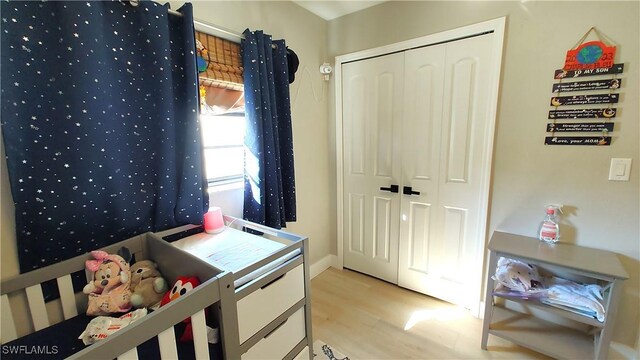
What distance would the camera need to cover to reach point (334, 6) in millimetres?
2143

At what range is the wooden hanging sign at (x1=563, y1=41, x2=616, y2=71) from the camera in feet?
4.62

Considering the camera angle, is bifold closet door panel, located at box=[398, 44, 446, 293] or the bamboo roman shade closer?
the bamboo roman shade

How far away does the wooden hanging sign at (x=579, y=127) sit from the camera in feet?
4.76

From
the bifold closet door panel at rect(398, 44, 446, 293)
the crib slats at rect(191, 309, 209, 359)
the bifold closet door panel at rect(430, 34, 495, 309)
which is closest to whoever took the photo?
the crib slats at rect(191, 309, 209, 359)

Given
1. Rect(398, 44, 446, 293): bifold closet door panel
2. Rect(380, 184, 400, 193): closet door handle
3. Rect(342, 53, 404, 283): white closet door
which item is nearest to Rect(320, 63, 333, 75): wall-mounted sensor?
Rect(342, 53, 404, 283): white closet door

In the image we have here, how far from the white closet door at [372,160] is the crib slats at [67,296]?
1953 millimetres

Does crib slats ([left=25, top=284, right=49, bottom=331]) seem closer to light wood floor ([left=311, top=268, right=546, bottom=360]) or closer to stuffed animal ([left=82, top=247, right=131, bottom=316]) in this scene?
stuffed animal ([left=82, top=247, right=131, bottom=316])

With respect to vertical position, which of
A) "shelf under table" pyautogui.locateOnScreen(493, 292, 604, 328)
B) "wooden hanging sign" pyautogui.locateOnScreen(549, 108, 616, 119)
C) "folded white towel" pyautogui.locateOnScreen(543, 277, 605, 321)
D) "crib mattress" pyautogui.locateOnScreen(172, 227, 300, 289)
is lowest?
"shelf under table" pyautogui.locateOnScreen(493, 292, 604, 328)

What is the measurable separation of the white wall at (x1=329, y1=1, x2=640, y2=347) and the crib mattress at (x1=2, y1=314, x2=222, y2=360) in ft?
6.30

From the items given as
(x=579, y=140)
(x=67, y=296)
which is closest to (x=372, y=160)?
(x=579, y=140)

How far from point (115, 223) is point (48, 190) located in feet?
0.92

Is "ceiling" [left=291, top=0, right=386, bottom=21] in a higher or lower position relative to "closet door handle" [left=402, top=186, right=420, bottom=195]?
higher

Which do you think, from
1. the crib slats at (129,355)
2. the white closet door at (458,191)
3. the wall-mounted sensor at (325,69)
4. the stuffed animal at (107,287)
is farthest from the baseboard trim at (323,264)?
the crib slats at (129,355)

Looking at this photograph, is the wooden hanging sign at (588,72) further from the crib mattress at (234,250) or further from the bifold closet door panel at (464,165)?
the crib mattress at (234,250)
